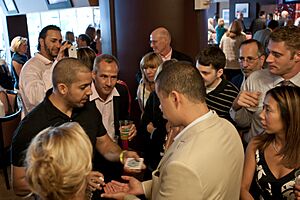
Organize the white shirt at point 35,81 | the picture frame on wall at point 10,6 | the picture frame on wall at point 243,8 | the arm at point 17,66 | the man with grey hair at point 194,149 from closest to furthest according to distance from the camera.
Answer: the man with grey hair at point 194,149
the white shirt at point 35,81
the arm at point 17,66
the picture frame on wall at point 10,6
the picture frame on wall at point 243,8

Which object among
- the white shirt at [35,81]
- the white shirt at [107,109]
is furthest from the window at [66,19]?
the white shirt at [107,109]

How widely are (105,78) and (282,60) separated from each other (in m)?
1.23

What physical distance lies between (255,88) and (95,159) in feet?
3.88

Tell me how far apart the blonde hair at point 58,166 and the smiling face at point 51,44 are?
203 cm

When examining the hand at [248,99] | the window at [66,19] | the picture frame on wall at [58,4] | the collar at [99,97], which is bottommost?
the collar at [99,97]

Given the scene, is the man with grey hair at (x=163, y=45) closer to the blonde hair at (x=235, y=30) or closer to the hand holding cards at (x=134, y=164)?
the hand holding cards at (x=134, y=164)

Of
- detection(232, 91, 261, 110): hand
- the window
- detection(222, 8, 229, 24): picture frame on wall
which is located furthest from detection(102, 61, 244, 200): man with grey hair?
detection(222, 8, 229, 24): picture frame on wall

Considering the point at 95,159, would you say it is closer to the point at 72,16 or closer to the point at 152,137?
the point at 152,137

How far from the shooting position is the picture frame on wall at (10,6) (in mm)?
7027

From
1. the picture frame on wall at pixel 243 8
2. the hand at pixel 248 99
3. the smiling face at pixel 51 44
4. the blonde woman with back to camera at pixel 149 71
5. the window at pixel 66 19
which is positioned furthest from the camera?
the picture frame on wall at pixel 243 8

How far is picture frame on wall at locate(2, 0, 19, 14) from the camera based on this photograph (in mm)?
7027

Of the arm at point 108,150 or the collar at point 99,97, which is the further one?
the collar at point 99,97

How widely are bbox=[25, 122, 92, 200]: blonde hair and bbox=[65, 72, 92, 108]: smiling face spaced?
0.72 metres

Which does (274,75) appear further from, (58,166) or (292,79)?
(58,166)
